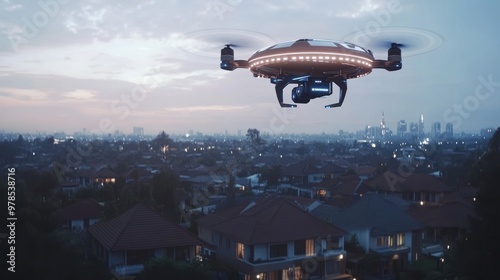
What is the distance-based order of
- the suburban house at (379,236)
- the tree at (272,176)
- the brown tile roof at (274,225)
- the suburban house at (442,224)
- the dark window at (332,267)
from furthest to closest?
the tree at (272,176) < the suburban house at (442,224) < the suburban house at (379,236) < the dark window at (332,267) < the brown tile roof at (274,225)

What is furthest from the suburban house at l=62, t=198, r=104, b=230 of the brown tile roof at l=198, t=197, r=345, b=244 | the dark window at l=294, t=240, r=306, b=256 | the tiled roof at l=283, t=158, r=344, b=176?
the tiled roof at l=283, t=158, r=344, b=176

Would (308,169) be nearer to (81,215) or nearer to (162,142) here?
(81,215)

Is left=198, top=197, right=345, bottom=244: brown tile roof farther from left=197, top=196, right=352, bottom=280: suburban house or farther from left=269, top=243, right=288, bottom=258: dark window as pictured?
left=269, top=243, right=288, bottom=258: dark window

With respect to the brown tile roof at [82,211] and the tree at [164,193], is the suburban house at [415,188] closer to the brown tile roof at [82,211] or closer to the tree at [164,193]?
the tree at [164,193]

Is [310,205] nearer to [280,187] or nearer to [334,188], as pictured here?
[334,188]

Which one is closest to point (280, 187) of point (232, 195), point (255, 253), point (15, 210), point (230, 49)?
point (232, 195)

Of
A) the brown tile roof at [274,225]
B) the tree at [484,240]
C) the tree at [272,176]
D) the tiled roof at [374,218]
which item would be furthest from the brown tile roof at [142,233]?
the tree at [272,176]
